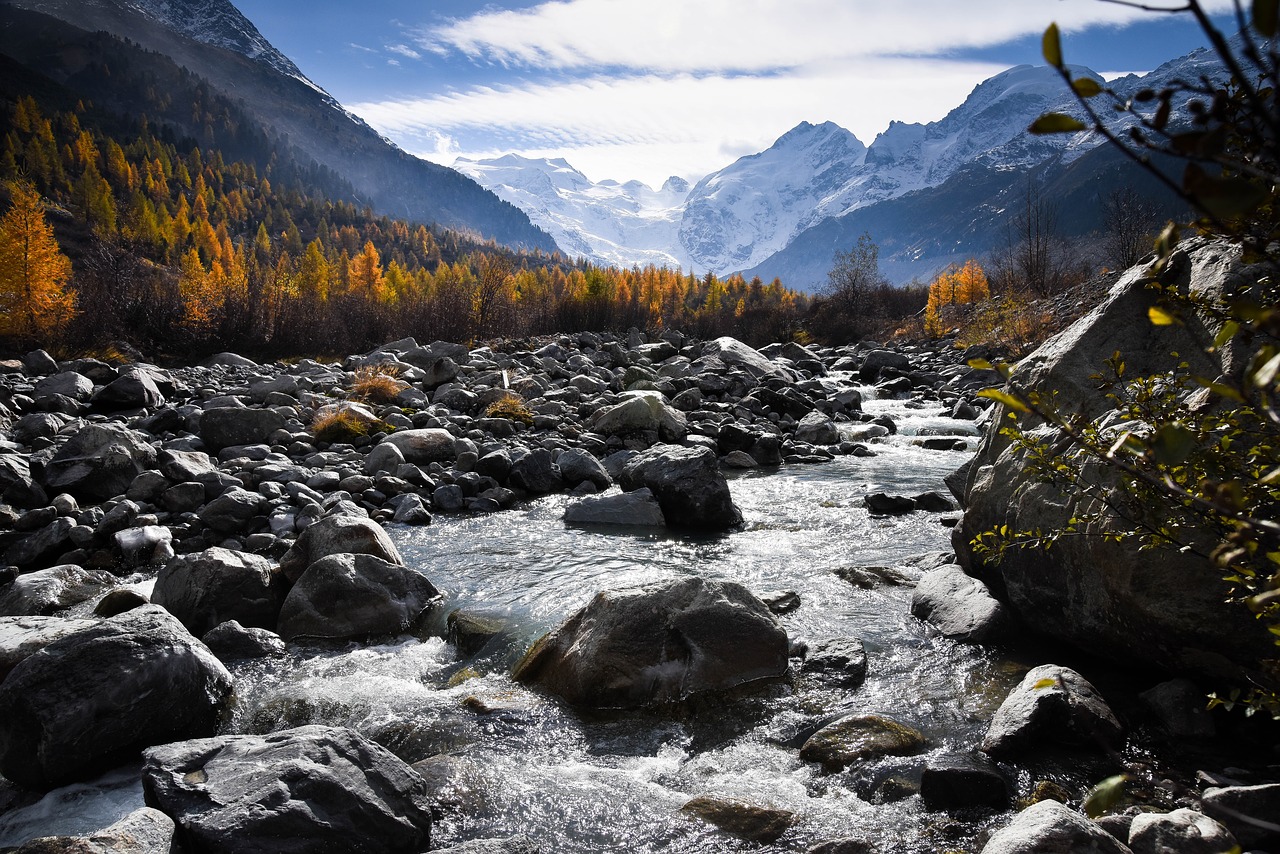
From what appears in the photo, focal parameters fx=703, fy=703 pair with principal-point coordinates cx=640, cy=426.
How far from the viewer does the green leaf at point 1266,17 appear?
80cm

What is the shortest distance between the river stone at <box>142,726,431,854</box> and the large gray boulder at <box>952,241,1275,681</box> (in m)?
3.27

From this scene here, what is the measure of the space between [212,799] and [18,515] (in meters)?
6.40

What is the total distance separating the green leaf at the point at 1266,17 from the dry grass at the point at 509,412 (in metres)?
12.8

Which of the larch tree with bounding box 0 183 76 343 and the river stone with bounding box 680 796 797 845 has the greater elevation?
the larch tree with bounding box 0 183 76 343

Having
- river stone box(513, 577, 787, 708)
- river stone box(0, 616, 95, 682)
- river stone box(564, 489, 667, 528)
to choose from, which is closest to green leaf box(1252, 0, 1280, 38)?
river stone box(513, 577, 787, 708)

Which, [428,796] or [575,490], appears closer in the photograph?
[428,796]

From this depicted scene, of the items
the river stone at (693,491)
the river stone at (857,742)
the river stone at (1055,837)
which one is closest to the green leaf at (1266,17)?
the river stone at (1055,837)

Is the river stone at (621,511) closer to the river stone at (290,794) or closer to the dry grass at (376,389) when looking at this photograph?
the river stone at (290,794)

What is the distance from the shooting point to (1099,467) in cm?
457

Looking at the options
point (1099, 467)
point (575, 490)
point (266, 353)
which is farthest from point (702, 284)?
point (1099, 467)

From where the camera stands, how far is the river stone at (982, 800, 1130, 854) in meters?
2.85

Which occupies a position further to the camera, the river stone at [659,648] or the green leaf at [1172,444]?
the river stone at [659,648]

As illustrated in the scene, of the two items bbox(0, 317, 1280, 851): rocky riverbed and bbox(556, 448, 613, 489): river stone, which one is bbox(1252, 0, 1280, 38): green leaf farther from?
bbox(556, 448, 613, 489): river stone

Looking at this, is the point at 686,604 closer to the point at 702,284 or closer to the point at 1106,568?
the point at 1106,568
